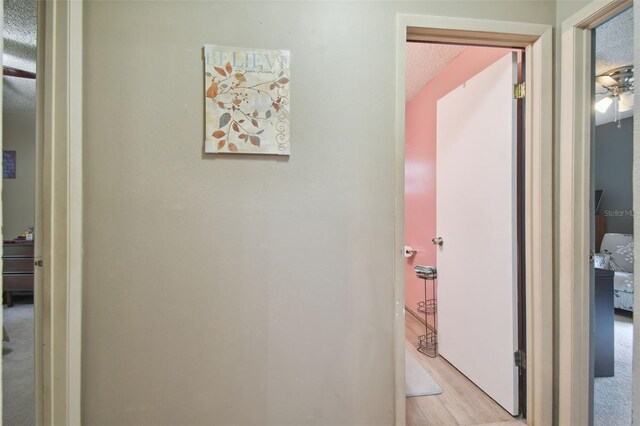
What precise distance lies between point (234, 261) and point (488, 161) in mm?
1625

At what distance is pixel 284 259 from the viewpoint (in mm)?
1455

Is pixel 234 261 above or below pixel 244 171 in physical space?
below

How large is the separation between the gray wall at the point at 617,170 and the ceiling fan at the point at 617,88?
1.93 feet

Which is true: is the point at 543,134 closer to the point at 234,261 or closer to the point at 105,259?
the point at 234,261

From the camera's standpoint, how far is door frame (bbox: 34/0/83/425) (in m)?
1.27

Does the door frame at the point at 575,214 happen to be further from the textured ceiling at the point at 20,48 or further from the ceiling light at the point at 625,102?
the textured ceiling at the point at 20,48

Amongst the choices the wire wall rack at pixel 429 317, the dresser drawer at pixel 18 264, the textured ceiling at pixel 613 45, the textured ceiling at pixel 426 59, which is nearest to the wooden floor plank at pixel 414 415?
the wire wall rack at pixel 429 317

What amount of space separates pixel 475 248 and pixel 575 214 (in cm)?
62

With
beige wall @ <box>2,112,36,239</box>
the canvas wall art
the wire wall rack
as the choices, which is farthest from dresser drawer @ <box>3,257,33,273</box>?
the wire wall rack

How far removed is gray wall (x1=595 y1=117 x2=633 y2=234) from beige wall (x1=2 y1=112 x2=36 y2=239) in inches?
145

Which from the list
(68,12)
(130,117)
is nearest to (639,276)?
(130,117)

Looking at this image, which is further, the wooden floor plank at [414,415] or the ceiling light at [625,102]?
the ceiling light at [625,102]

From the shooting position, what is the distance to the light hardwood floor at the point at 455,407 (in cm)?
170

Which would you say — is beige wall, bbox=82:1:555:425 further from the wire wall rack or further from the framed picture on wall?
the framed picture on wall
